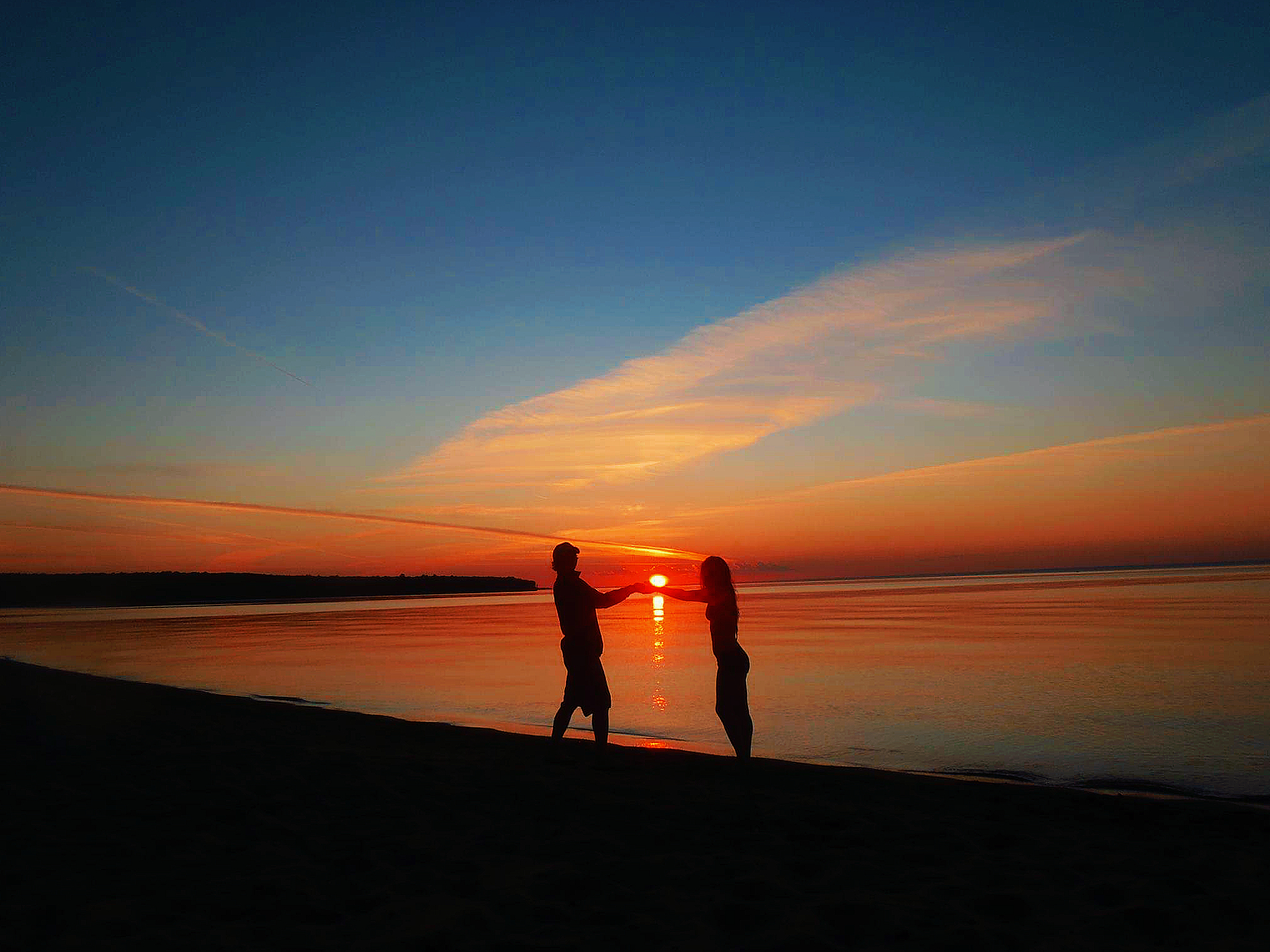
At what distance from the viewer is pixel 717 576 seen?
844 centimetres

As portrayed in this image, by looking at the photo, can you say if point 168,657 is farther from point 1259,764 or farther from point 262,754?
point 1259,764

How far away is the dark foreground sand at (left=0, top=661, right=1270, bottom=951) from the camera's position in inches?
170

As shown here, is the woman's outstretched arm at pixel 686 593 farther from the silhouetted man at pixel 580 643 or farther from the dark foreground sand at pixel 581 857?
the dark foreground sand at pixel 581 857

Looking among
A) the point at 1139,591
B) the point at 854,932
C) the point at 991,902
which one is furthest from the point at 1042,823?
the point at 1139,591

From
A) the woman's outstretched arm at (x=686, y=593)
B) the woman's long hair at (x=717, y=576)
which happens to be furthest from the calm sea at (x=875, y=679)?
the woman's long hair at (x=717, y=576)

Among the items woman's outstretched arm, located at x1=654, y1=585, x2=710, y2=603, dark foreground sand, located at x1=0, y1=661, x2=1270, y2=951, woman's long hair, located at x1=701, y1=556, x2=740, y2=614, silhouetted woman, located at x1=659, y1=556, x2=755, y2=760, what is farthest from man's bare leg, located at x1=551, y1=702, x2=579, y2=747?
woman's long hair, located at x1=701, y1=556, x2=740, y2=614

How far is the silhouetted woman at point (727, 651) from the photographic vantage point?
8.44 m

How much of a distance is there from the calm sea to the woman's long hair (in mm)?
3677

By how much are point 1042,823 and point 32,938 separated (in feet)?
22.6

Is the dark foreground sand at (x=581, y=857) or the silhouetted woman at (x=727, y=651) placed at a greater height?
the silhouetted woman at (x=727, y=651)

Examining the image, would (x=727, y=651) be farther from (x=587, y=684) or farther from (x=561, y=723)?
(x=561, y=723)

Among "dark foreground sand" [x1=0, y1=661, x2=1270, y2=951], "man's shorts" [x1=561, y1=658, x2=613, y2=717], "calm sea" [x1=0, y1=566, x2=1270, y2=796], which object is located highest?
"man's shorts" [x1=561, y1=658, x2=613, y2=717]

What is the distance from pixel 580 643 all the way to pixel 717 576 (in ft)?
6.01

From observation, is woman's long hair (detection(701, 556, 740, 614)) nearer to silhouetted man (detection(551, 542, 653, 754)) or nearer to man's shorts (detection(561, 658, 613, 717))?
silhouetted man (detection(551, 542, 653, 754))
